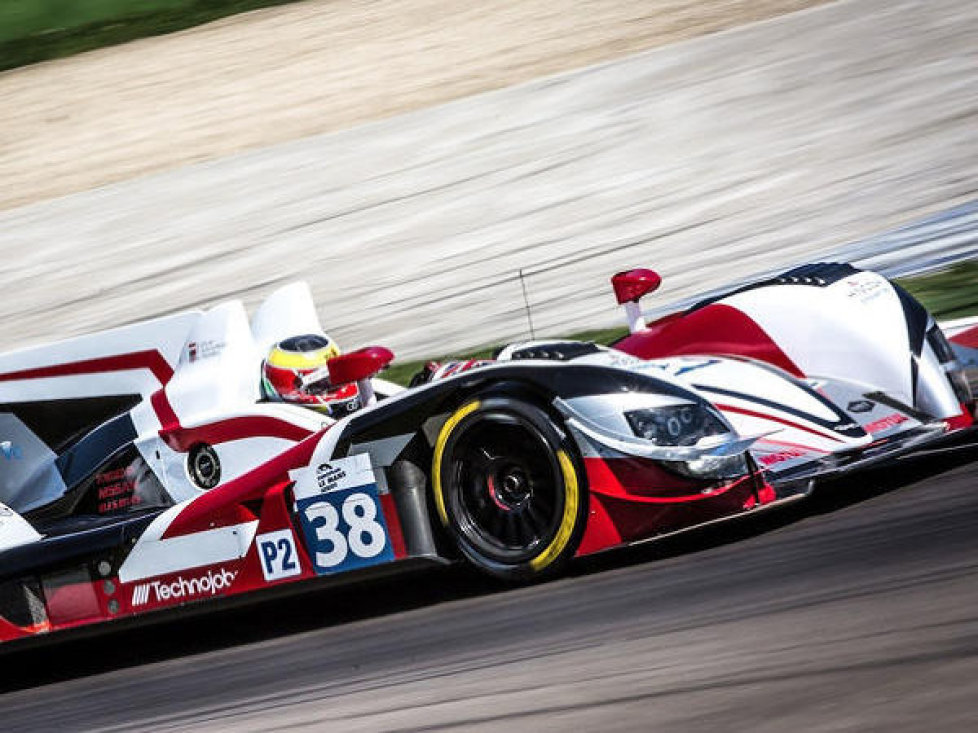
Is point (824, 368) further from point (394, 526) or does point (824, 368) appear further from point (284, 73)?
point (284, 73)

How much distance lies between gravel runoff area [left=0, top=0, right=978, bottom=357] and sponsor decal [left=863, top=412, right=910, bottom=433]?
537 centimetres

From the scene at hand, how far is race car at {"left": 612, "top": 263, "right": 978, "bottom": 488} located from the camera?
4867 mm

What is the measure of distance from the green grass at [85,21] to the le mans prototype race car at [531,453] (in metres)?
16.2

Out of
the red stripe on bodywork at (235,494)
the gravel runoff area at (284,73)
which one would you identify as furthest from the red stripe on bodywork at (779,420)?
the gravel runoff area at (284,73)

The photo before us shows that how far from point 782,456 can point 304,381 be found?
2270 millimetres

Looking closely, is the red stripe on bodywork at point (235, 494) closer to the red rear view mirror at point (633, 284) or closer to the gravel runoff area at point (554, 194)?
the red rear view mirror at point (633, 284)

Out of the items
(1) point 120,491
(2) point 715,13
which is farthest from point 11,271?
(1) point 120,491

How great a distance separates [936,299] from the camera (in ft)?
28.3

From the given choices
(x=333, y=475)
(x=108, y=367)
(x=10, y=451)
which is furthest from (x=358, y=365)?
(x=10, y=451)

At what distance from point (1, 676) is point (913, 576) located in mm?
3835

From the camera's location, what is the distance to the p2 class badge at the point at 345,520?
16.6 ft

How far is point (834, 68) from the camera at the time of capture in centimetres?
1497

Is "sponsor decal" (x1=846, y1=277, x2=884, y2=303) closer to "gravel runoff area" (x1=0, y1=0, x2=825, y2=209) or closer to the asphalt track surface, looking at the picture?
the asphalt track surface

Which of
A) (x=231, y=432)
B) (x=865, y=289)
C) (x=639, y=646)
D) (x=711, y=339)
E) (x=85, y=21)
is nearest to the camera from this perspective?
(x=639, y=646)
